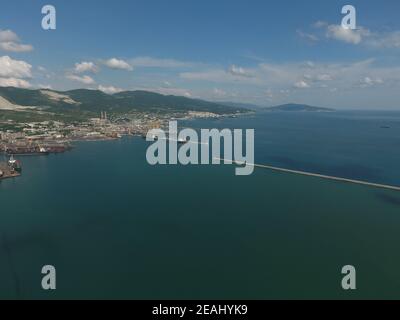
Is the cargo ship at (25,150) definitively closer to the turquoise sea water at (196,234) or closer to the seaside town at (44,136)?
the seaside town at (44,136)

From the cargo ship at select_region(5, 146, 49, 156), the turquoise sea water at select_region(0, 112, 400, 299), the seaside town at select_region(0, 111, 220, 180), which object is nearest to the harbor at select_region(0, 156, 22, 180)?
the seaside town at select_region(0, 111, 220, 180)

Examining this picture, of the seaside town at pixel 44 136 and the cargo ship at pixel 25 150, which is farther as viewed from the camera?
the cargo ship at pixel 25 150

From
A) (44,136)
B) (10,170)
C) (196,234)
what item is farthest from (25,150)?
(196,234)

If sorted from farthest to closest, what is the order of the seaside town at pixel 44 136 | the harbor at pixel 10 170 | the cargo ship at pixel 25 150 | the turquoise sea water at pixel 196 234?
the cargo ship at pixel 25 150
the seaside town at pixel 44 136
the harbor at pixel 10 170
the turquoise sea water at pixel 196 234

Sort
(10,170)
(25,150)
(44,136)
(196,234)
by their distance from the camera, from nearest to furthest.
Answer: (196,234) → (10,170) → (25,150) → (44,136)

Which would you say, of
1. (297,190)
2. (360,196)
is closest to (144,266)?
(297,190)

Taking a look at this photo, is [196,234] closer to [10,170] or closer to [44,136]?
[10,170]

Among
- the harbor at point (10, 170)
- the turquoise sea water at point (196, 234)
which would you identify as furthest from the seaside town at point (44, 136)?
the turquoise sea water at point (196, 234)
